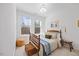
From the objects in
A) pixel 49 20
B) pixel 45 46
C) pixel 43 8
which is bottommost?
pixel 45 46

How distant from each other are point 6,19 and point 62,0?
73 centimetres

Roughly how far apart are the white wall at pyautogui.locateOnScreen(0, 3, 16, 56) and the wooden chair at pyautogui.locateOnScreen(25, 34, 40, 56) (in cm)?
19

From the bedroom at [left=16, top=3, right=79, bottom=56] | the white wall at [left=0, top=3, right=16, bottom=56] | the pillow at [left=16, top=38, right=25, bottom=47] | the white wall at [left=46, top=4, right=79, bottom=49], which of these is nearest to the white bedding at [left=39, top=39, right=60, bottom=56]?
the bedroom at [left=16, top=3, right=79, bottom=56]

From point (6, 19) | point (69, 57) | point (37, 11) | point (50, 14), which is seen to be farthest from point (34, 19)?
point (69, 57)

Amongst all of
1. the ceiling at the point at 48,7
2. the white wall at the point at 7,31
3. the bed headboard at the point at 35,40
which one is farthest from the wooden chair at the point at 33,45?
the ceiling at the point at 48,7

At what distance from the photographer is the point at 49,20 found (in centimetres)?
137

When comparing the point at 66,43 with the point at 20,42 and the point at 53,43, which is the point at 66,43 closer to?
the point at 53,43

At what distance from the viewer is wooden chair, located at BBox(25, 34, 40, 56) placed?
137 cm

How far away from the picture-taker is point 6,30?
136cm

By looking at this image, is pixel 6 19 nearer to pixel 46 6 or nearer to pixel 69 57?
pixel 46 6

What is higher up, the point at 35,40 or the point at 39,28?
the point at 39,28

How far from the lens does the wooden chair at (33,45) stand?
1.37 meters

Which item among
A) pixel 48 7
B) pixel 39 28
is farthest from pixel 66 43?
A: pixel 48 7

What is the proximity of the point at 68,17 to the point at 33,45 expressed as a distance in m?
0.55
